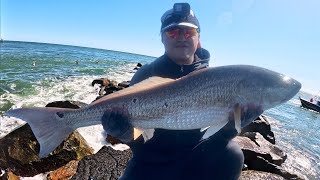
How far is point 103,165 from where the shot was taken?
22.2 feet

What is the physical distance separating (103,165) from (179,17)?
333 cm

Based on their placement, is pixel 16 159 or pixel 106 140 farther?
pixel 106 140

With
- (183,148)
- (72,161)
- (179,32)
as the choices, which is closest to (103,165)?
(72,161)

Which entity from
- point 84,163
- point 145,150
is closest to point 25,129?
point 84,163

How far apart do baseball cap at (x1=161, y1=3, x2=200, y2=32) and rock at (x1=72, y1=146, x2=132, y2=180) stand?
2970mm

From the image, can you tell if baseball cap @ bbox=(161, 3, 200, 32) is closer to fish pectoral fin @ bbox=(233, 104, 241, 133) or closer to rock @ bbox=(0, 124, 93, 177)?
fish pectoral fin @ bbox=(233, 104, 241, 133)

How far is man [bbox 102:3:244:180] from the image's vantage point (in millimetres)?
4852

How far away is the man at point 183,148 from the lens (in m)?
4.85

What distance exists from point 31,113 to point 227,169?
8.79ft

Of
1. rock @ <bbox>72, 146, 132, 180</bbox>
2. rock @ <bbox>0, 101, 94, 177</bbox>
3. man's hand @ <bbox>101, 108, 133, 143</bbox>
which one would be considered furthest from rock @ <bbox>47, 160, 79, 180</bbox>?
man's hand @ <bbox>101, 108, 133, 143</bbox>

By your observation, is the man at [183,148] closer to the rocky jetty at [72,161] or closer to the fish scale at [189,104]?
the fish scale at [189,104]

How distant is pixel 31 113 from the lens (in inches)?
161

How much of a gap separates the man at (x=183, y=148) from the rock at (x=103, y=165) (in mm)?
1569

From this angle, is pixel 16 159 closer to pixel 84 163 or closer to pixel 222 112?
pixel 84 163
